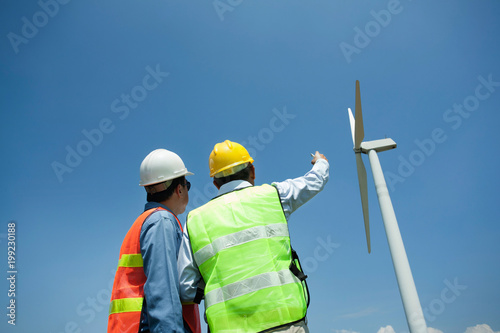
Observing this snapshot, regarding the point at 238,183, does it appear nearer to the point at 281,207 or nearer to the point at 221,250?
the point at 281,207

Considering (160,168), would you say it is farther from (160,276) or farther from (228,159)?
(160,276)

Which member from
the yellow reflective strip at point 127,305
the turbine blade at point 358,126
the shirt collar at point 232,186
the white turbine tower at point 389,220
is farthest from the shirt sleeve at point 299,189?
the turbine blade at point 358,126

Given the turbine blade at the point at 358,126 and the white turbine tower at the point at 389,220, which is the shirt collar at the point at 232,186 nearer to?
the white turbine tower at the point at 389,220


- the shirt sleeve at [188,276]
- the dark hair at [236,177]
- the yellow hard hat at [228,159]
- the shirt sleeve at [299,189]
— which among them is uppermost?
the yellow hard hat at [228,159]

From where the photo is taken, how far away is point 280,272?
3924 millimetres

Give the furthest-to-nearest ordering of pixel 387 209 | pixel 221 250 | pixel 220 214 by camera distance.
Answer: pixel 387 209, pixel 220 214, pixel 221 250

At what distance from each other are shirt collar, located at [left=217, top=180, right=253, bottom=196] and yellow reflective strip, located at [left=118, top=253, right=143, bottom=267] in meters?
1.49

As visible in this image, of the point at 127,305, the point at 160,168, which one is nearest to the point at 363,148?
the point at 160,168

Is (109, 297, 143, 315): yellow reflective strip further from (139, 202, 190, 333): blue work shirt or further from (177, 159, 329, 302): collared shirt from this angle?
(177, 159, 329, 302): collared shirt

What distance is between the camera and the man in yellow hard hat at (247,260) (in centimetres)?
375

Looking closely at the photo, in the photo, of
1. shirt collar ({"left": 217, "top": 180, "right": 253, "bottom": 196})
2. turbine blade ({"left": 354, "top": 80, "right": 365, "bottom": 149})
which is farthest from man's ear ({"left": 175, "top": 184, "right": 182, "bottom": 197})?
Answer: turbine blade ({"left": 354, "top": 80, "right": 365, "bottom": 149})

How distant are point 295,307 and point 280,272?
0.44 m

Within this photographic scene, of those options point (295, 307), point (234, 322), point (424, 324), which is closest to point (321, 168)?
point (295, 307)

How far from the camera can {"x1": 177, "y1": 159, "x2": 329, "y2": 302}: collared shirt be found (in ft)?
14.1
